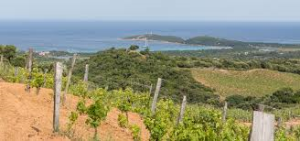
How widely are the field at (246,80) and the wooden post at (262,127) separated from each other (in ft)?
145

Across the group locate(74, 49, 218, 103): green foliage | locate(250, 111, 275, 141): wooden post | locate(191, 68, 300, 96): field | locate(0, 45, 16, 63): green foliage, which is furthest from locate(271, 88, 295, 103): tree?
locate(250, 111, 275, 141): wooden post

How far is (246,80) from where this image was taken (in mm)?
54062

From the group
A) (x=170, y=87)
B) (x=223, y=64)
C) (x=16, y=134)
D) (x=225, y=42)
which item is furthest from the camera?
(x=225, y=42)

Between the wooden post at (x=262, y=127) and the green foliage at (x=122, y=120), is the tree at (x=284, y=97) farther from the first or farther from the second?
the wooden post at (x=262, y=127)

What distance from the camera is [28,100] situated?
12.0 metres

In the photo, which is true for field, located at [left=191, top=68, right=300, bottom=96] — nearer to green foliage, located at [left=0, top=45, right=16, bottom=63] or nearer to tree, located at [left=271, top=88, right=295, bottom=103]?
tree, located at [left=271, top=88, right=295, bottom=103]

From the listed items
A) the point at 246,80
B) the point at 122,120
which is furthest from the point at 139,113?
the point at 246,80

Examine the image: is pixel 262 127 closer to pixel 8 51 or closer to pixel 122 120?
pixel 122 120

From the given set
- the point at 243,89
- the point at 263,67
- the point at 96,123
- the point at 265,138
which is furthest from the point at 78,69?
the point at 265,138

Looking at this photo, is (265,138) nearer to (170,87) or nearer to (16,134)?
(16,134)

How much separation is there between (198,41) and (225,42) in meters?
9.48

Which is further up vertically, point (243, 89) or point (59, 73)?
point (59, 73)

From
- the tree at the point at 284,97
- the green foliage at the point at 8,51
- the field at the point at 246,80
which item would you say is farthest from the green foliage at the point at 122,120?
the field at the point at 246,80

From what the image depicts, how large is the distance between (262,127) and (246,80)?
5149 centimetres
